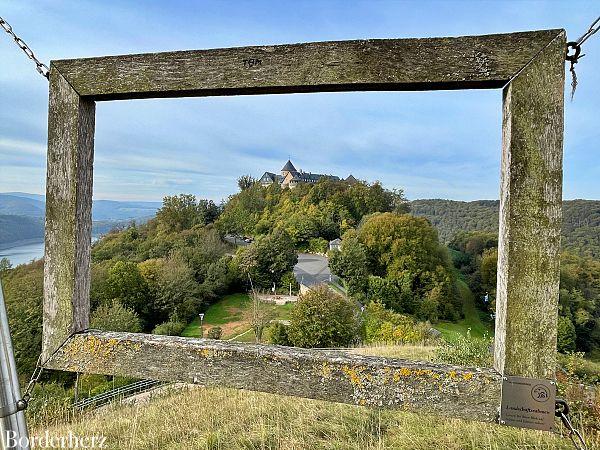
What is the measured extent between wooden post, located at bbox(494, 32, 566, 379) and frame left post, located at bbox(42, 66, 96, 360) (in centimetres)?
167

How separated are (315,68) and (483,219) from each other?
456cm

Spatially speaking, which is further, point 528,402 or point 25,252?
point 25,252

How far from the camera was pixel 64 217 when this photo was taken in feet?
5.22

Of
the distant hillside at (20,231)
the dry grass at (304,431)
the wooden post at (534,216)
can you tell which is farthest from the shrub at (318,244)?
the wooden post at (534,216)

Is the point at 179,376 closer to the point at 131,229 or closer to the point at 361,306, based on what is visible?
the point at 131,229

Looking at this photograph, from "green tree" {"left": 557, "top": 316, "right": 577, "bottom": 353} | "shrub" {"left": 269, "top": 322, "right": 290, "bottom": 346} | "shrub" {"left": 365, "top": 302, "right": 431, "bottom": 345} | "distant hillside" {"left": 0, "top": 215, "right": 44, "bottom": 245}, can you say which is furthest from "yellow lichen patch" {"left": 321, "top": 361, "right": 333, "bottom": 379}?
"green tree" {"left": 557, "top": 316, "right": 577, "bottom": 353}

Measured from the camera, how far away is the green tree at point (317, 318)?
9.07m

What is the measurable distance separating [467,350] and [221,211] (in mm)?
6188

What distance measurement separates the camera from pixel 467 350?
7.47m

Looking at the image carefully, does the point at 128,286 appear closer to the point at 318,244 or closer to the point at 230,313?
the point at 230,313

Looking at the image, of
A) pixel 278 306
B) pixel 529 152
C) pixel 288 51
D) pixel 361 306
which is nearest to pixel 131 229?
pixel 278 306

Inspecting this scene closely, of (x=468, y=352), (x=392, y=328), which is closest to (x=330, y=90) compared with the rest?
(x=468, y=352)

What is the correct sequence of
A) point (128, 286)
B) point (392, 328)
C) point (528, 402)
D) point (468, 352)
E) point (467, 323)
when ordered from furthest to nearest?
1. point (392, 328)
2. point (467, 323)
3. point (128, 286)
4. point (468, 352)
5. point (528, 402)

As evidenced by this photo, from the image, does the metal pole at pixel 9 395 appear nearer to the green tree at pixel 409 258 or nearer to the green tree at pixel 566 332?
the green tree at pixel 409 258
